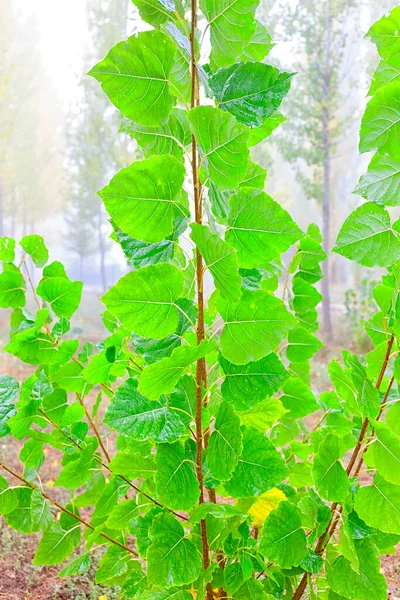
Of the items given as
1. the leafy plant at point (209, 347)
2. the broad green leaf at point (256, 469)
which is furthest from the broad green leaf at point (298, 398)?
the broad green leaf at point (256, 469)

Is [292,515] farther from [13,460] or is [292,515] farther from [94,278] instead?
[94,278]

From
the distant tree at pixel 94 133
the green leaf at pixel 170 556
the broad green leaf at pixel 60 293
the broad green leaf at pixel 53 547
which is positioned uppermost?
the distant tree at pixel 94 133

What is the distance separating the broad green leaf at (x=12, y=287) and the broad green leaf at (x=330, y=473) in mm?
504

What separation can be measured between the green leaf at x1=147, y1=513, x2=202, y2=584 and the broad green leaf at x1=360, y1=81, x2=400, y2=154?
17.9 inches

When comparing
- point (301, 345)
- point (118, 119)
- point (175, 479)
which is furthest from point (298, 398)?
point (118, 119)

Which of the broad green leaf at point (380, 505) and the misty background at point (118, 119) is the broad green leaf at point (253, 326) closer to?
the broad green leaf at point (380, 505)

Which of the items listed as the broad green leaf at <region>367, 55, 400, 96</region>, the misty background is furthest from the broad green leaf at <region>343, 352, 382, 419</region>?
the misty background

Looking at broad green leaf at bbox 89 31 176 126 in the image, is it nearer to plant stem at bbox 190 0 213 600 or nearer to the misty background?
plant stem at bbox 190 0 213 600

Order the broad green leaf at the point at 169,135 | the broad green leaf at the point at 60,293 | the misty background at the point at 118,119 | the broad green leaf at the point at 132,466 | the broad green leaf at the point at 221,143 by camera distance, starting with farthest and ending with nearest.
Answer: the misty background at the point at 118,119, the broad green leaf at the point at 60,293, the broad green leaf at the point at 132,466, the broad green leaf at the point at 169,135, the broad green leaf at the point at 221,143

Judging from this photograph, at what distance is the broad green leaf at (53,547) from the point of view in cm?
73

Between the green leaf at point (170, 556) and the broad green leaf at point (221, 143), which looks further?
the green leaf at point (170, 556)

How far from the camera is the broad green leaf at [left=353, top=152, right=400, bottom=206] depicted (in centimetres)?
50

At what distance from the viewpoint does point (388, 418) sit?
0.59 m

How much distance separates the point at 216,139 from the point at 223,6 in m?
0.14
